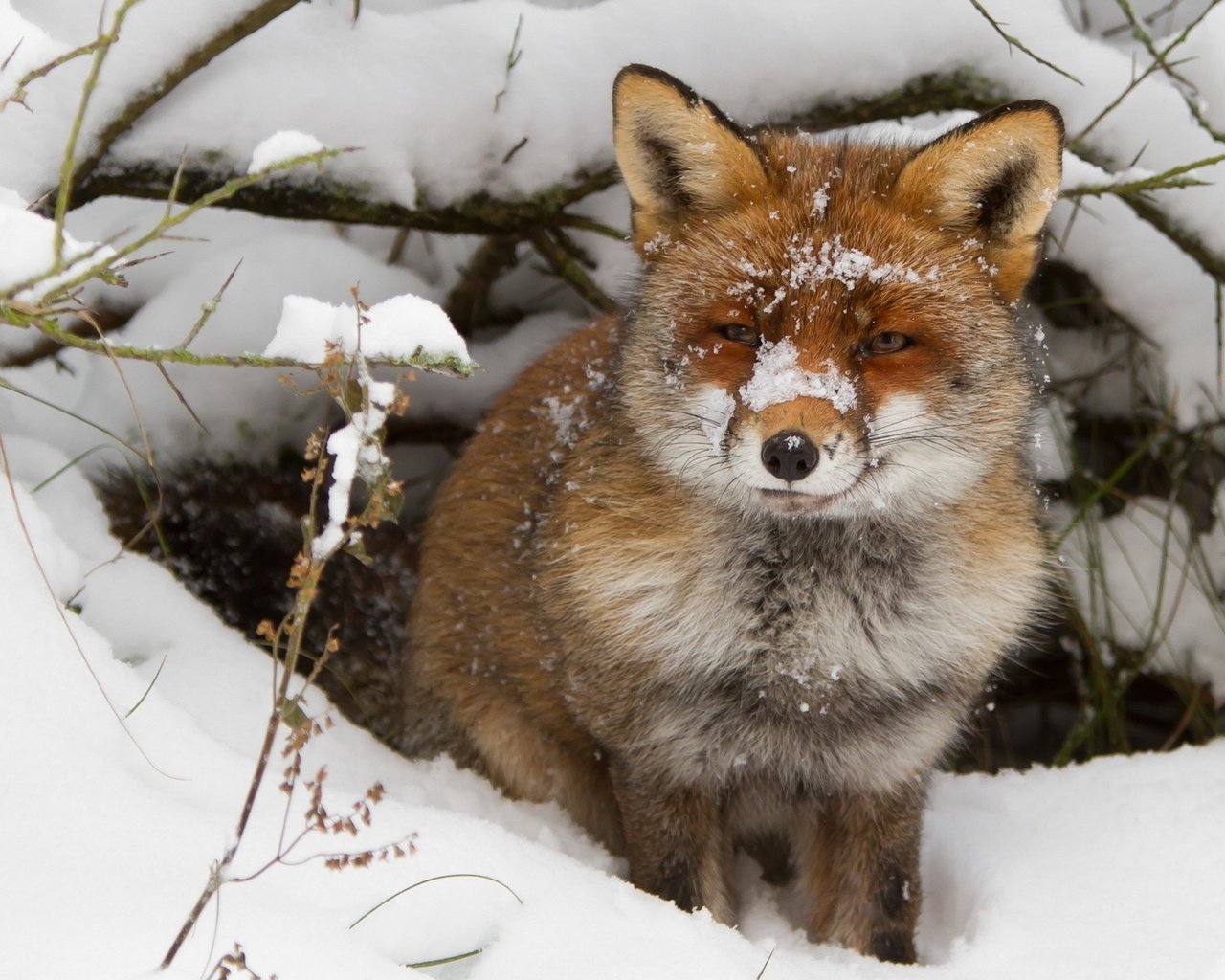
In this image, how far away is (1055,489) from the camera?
4.84 m

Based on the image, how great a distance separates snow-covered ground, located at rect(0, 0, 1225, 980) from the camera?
215 cm

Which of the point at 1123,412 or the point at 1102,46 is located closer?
the point at 1102,46

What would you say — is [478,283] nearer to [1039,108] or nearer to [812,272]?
[812,272]

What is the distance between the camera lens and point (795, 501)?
8.46ft

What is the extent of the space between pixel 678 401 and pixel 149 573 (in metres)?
1.54

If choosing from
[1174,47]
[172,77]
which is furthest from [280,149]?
[1174,47]

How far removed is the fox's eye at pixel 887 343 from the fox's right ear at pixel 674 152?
488mm

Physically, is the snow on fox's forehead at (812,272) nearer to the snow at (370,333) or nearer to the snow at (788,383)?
the snow at (788,383)

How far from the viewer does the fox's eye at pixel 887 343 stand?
264cm

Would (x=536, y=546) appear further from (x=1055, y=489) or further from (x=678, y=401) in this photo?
(x=1055, y=489)

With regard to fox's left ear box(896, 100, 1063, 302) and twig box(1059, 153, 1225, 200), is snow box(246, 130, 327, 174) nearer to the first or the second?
fox's left ear box(896, 100, 1063, 302)

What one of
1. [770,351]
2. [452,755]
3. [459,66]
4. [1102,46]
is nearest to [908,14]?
[1102,46]

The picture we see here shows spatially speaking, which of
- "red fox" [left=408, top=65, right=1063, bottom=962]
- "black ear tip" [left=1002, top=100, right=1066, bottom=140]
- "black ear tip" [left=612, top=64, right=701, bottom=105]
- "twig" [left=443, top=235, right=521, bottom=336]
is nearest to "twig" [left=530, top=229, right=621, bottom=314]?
"twig" [left=443, top=235, right=521, bottom=336]

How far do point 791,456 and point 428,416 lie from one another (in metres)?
2.59
